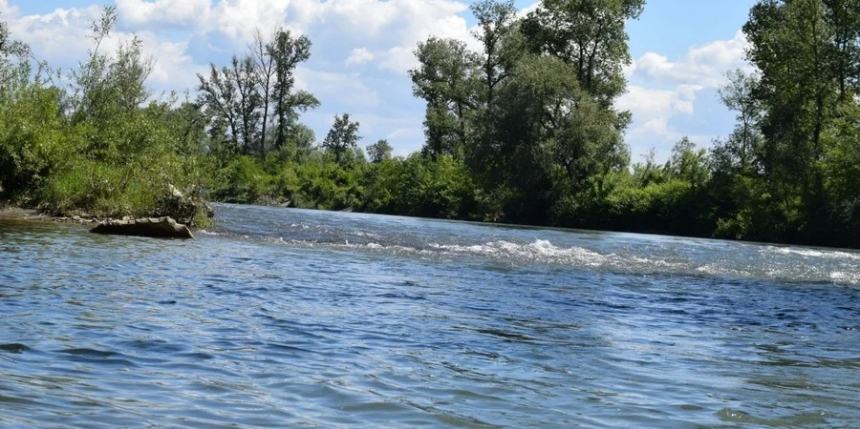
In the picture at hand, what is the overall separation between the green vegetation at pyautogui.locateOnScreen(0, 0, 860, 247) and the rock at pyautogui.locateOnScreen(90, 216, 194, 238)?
3019 millimetres

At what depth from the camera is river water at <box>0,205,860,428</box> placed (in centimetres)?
648

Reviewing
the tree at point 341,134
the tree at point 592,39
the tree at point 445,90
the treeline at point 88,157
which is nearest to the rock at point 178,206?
the treeline at point 88,157

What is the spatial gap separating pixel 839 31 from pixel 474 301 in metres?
45.0

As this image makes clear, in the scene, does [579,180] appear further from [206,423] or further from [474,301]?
[206,423]

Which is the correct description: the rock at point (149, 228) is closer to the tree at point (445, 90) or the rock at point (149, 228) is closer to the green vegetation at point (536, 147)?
the green vegetation at point (536, 147)

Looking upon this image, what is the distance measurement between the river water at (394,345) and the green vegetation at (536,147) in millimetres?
8024

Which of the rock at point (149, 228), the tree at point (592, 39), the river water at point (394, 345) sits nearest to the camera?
the river water at point (394, 345)

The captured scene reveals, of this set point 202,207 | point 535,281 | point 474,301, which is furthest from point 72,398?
point 202,207

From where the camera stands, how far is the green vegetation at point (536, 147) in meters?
27.0

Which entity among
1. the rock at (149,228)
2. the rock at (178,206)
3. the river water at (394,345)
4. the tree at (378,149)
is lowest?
the river water at (394,345)

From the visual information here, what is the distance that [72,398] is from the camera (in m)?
6.17

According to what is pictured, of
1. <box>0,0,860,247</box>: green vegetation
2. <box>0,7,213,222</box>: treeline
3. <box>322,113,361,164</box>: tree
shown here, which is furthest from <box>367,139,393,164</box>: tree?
<box>0,7,213,222</box>: treeline

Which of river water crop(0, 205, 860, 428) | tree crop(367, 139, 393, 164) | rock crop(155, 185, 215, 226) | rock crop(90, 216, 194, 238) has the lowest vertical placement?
river water crop(0, 205, 860, 428)

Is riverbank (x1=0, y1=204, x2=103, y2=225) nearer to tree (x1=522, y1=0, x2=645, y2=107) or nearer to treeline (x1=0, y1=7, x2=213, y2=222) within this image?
treeline (x1=0, y1=7, x2=213, y2=222)
